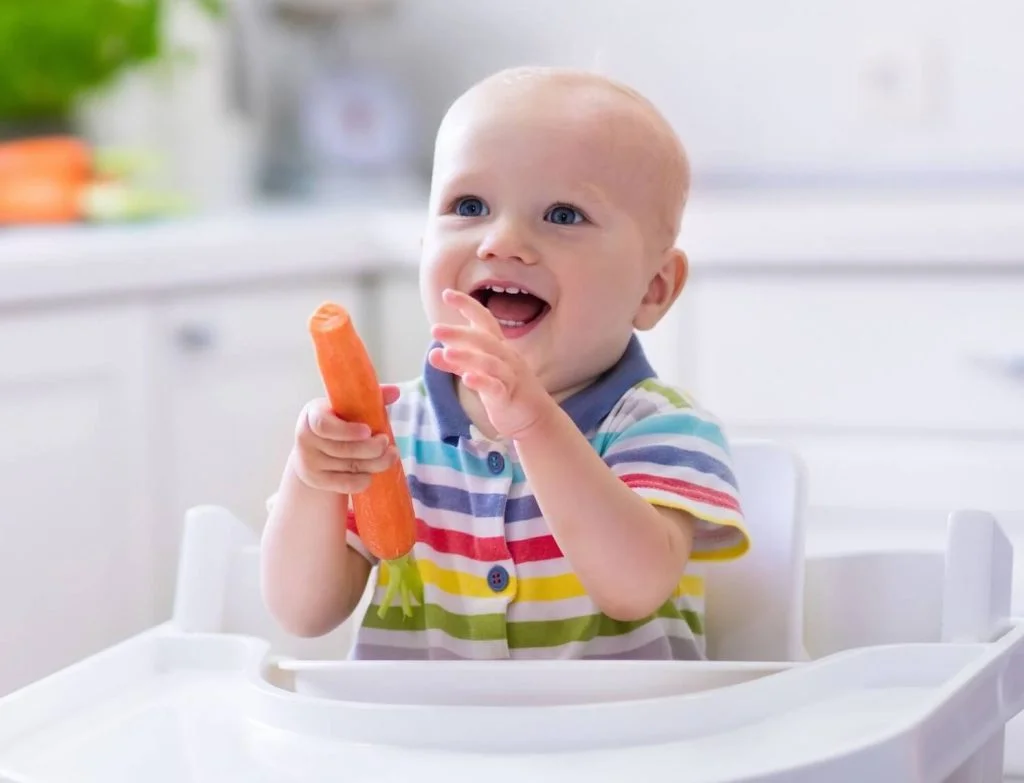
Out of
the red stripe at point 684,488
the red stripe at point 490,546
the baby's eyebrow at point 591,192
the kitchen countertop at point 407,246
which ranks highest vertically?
the baby's eyebrow at point 591,192

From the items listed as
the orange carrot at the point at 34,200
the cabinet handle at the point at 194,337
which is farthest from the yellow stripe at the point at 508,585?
the orange carrot at the point at 34,200

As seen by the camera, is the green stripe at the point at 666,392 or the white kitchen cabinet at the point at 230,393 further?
the white kitchen cabinet at the point at 230,393

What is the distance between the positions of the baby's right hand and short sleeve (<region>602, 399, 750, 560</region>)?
0.49 feet

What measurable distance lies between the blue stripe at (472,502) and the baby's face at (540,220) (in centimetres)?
9

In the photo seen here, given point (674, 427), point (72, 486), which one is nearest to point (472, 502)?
point (674, 427)

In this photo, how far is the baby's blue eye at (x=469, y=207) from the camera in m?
0.91

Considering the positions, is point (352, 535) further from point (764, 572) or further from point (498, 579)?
point (764, 572)

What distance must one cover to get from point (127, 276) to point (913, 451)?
2.88 ft

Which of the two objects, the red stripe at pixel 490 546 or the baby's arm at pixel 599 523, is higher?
the baby's arm at pixel 599 523

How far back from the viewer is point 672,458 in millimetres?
907

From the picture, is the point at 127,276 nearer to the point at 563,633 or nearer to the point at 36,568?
the point at 36,568

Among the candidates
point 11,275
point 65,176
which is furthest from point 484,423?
point 65,176

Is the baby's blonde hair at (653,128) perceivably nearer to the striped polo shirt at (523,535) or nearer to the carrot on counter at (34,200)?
the striped polo shirt at (523,535)

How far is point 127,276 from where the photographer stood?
1.77 metres
